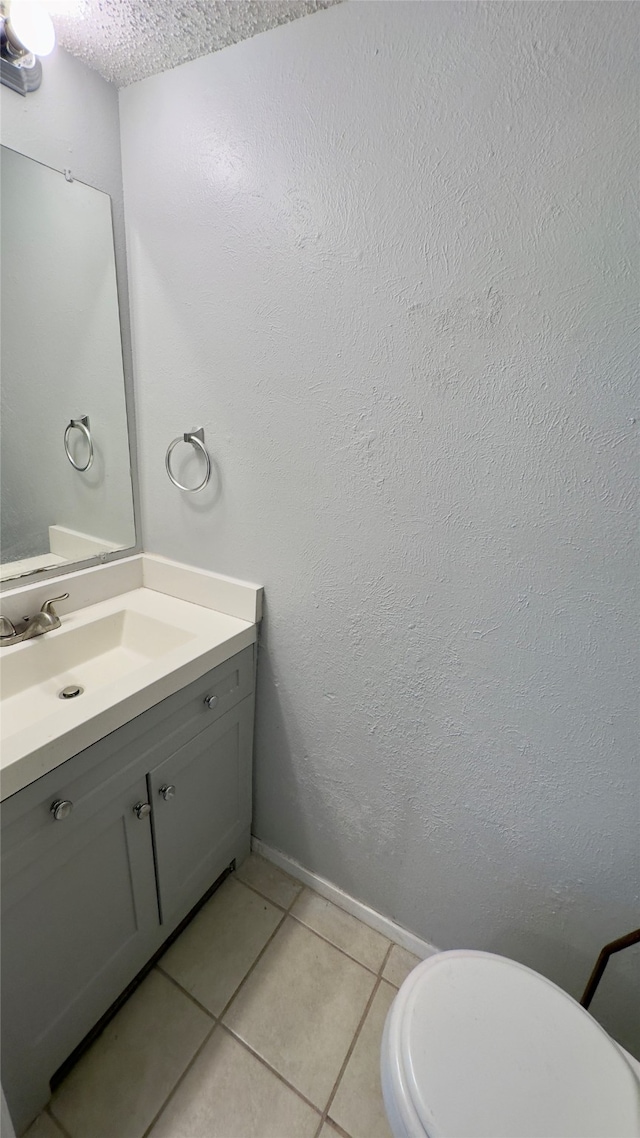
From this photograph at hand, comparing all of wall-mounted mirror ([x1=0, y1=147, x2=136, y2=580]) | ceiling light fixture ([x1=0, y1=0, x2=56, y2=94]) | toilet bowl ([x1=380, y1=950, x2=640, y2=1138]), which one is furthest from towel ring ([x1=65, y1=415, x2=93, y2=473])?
toilet bowl ([x1=380, y1=950, x2=640, y2=1138])

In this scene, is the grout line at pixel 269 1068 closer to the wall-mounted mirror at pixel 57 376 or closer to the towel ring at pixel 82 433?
the wall-mounted mirror at pixel 57 376

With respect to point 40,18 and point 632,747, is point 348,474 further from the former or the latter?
point 40,18

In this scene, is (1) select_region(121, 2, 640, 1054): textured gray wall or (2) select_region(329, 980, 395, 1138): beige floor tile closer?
A: (1) select_region(121, 2, 640, 1054): textured gray wall

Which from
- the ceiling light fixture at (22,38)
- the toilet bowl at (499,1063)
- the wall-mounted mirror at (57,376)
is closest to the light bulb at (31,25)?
the ceiling light fixture at (22,38)

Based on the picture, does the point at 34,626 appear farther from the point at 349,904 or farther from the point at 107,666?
the point at 349,904

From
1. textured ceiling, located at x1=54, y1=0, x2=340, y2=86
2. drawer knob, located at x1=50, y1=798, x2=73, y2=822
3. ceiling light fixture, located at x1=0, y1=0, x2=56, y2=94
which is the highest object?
textured ceiling, located at x1=54, y1=0, x2=340, y2=86

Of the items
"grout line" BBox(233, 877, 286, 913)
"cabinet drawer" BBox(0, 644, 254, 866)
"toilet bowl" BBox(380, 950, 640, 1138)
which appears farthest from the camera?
"grout line" BBox(233, 877, 286, 913)

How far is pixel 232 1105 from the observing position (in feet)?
3.08

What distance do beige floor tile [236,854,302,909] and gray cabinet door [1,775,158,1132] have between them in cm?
42

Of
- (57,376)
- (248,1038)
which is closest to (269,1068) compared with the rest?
(248,1038)

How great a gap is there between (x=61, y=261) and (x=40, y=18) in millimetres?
414

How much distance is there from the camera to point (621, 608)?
770 mm

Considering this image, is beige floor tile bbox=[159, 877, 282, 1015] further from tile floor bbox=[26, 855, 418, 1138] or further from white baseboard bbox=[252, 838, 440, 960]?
white baseboard bbox=[252, 838, 440, 960]

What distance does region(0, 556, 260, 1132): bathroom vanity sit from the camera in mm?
772
